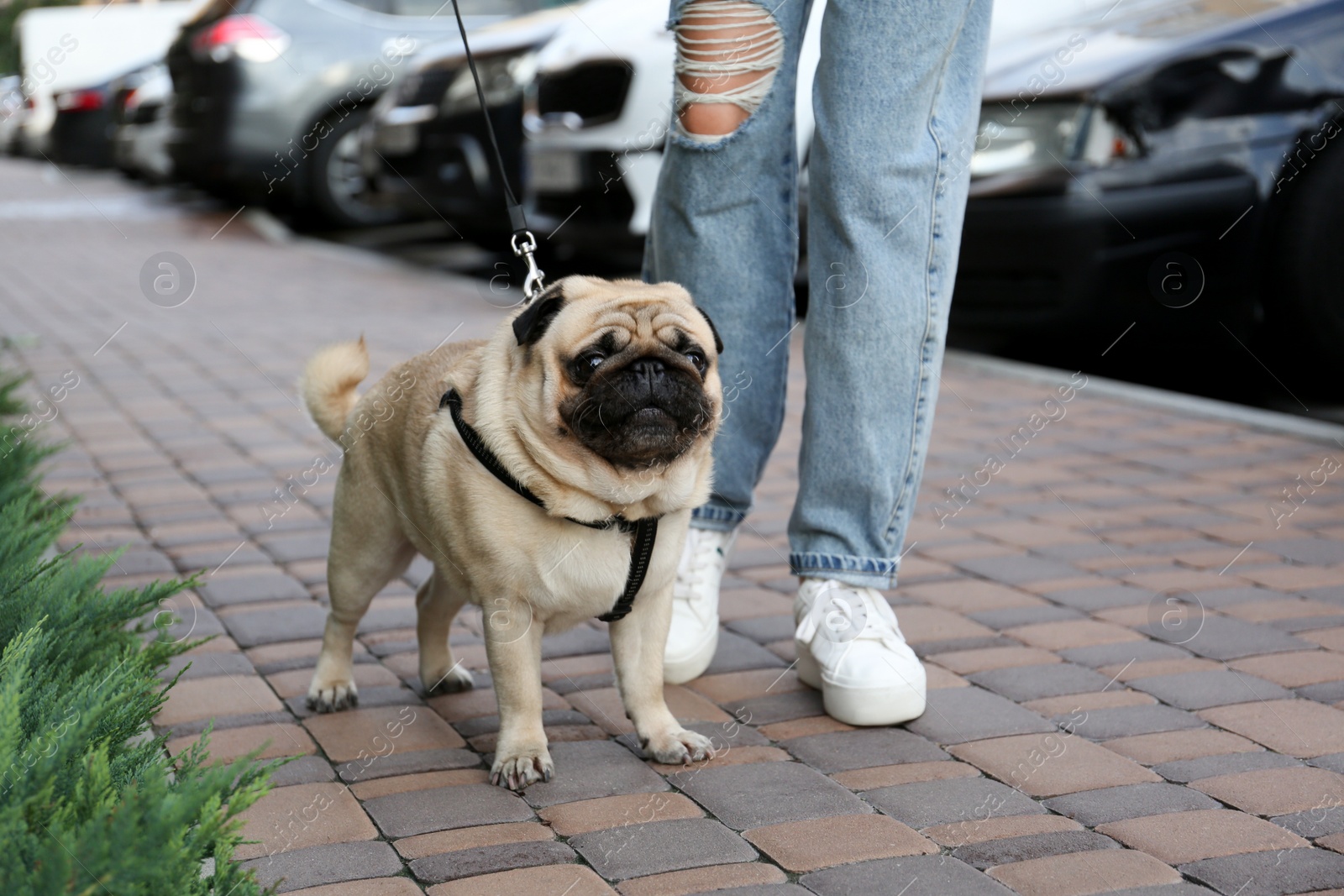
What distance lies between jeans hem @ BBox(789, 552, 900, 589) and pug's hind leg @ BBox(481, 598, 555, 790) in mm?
Result: 661

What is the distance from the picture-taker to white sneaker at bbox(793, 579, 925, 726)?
2.68 meters

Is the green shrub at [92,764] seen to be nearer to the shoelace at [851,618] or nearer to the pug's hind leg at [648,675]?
the pug's hind leg at [648,675]

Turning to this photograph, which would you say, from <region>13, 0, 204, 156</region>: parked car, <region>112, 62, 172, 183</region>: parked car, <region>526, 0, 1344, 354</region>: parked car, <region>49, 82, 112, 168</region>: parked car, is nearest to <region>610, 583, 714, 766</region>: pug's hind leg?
<region>526, 0, 1344, 354</region>: parked car

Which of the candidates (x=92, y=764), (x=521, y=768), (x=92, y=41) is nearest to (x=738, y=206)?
(x=521, y=768)

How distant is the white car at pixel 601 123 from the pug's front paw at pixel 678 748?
4.63 metres

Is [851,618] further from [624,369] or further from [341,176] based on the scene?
[341,176]

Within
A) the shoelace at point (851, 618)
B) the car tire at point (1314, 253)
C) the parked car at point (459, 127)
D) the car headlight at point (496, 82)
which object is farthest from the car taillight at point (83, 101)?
the shoelace at point (851, 618)

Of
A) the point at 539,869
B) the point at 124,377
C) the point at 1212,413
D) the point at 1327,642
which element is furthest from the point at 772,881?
the point at 124,377

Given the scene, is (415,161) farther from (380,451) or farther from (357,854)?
(357,854)

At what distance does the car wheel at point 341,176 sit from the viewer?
11.5 meters

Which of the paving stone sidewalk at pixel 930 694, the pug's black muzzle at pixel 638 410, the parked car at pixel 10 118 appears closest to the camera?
the paving stone sidewalk at pixel 930 694

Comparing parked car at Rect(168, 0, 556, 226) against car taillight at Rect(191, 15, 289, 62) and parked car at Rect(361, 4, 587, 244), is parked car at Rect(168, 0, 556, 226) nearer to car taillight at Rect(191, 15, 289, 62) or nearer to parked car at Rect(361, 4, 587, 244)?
car taillight at Rect(191, 15, 289, 62)

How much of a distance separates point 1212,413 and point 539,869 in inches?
153

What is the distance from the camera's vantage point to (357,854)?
2170 mm
